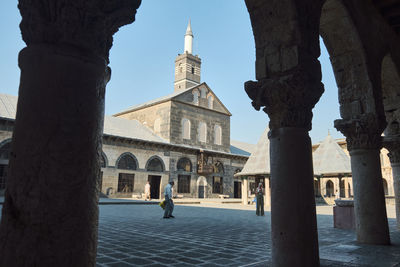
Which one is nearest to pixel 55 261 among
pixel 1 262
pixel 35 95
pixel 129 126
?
pixel 1 262

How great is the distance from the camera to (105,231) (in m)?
6.49

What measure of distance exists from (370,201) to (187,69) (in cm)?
4671

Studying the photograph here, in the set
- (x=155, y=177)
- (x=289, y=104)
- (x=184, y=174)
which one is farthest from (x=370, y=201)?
(x=184, y=174)

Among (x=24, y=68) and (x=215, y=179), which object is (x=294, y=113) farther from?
(x=215, y=179)

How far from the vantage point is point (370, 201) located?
17.6ft

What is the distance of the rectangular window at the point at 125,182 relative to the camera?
932 inches

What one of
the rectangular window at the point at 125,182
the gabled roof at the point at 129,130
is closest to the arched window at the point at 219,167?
the gabled roof at the point at 129,130

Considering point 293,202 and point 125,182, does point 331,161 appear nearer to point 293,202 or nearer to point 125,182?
point 125,182

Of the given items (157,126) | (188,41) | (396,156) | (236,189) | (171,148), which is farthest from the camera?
(188,41)

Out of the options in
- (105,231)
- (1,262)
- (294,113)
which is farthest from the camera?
(105,231)

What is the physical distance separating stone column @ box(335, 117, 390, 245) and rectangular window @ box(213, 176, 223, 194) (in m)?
25.3

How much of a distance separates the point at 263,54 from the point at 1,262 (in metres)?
3.72

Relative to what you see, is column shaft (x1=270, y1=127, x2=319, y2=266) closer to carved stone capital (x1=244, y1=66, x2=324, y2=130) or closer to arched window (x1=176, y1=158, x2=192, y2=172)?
carved stone capital (x1=244, y1=66, x2=324, y2=130)

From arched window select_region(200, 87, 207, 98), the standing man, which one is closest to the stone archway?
arched window select_region(200, 87, 207, 98)
